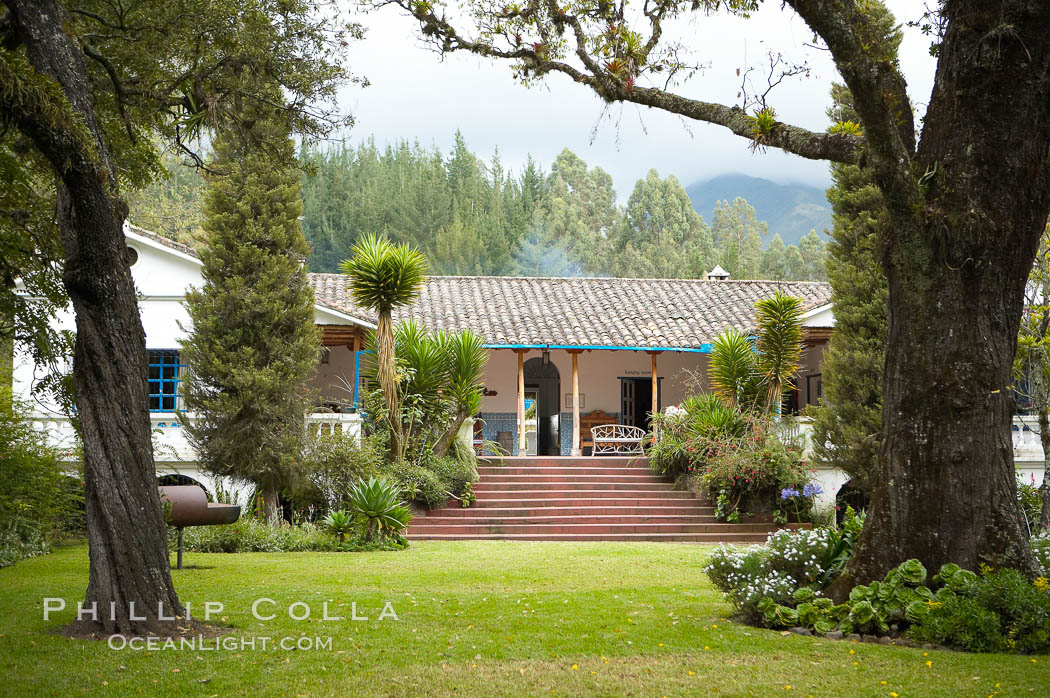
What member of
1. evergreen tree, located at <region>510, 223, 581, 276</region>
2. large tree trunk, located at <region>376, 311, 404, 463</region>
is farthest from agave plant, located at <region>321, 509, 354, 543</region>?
evergreen tree, located at <region>510, 223, 581, 276</region>

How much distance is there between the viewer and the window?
18.9 metres

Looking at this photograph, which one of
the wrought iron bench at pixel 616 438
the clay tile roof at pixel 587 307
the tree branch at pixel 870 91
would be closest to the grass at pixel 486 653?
the tree branch at pixel 870 91

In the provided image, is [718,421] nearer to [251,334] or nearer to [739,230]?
[251,334]

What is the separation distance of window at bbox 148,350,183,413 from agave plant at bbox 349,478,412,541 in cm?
694

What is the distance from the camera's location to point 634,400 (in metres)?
24.1

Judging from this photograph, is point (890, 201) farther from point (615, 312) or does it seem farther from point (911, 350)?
point (615, 312)

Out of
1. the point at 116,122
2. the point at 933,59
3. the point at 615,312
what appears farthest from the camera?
the point at 615,312

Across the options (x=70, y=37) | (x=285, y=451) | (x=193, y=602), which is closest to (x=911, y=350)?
(x=193, y=602)

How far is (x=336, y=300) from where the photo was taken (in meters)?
20.9

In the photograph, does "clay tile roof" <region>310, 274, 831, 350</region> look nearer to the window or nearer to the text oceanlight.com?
the window

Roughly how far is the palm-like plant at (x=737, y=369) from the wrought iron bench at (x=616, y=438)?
7.95ft

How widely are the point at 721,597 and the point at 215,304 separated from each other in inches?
391

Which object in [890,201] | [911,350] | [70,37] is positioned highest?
[70,37]

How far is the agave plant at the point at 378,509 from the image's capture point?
13.6 metres
